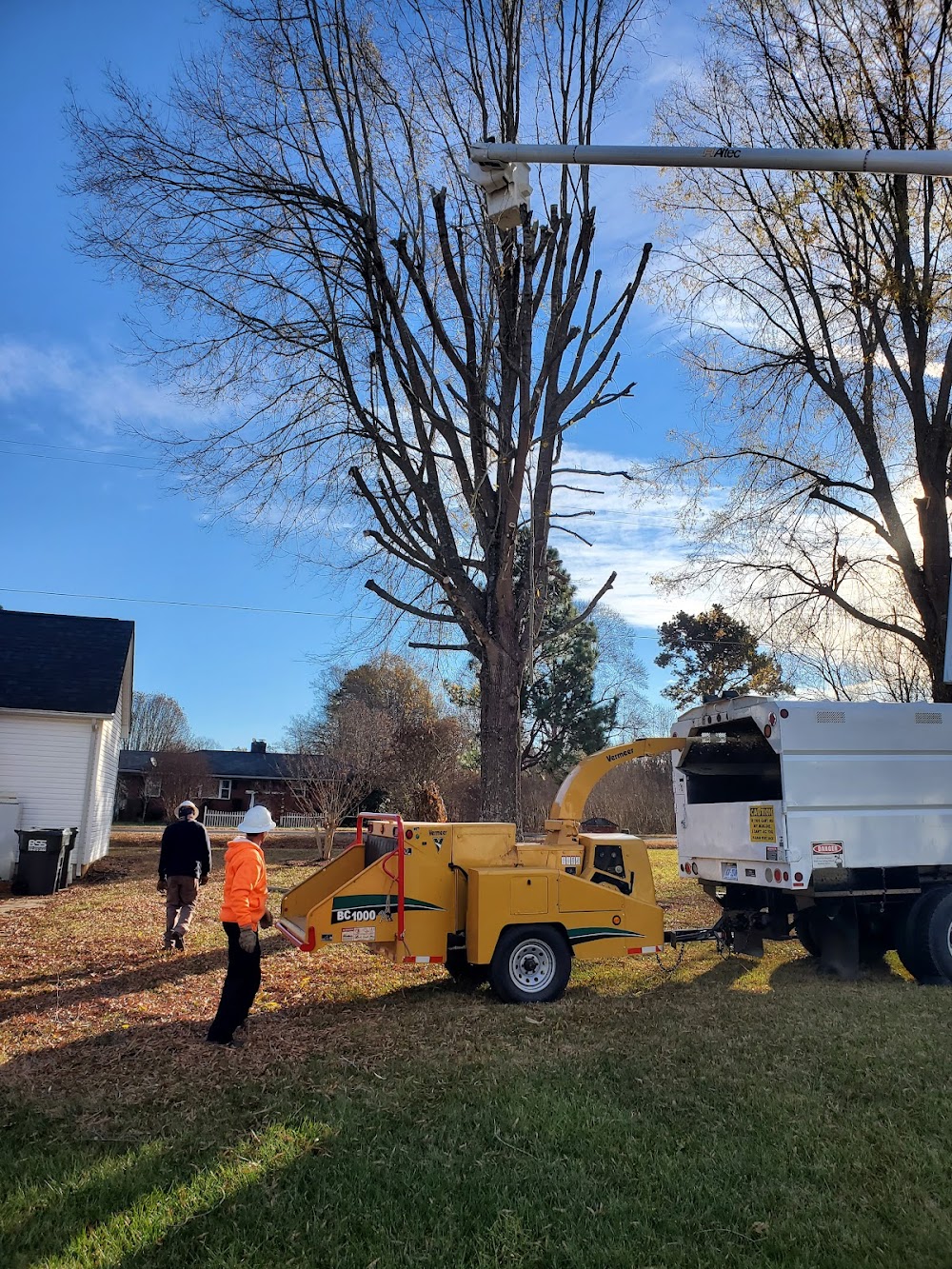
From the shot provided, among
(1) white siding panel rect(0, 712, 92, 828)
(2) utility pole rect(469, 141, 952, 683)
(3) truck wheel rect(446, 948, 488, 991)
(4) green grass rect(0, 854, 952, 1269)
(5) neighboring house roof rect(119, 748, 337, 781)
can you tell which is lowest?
(4) green grass rect(0, 854, 952, 1269)

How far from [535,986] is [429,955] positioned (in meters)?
0.98

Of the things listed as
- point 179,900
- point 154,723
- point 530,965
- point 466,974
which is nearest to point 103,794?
point 179,900

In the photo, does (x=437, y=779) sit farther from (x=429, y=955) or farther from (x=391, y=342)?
(x=429, y=955)

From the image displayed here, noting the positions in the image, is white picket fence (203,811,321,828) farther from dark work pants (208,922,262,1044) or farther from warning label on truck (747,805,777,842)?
dark work pants (208,922,262,1044)

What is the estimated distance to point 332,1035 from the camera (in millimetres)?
6773

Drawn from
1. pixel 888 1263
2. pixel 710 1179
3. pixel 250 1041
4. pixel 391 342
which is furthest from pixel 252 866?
pixel 391 342

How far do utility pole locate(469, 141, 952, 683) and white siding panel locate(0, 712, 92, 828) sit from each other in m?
14.9

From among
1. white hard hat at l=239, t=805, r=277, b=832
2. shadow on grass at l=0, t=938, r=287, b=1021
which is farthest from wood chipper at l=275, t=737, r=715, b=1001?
shadow on grass at l=0, t=938, r=287, b=1021

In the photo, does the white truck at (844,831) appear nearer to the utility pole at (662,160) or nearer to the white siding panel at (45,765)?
the utility pole at (662,160)

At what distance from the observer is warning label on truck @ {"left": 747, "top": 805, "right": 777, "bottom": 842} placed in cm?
864

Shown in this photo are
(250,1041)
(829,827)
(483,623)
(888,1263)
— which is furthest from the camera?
(483,623)

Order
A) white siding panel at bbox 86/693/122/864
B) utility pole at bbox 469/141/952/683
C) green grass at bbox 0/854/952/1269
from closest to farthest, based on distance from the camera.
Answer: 1. green grass at bbox 0/854/952/1269
2. utility pole at bbox 469/141/952/683
3. white siding panel at bbox 86/693/122/864

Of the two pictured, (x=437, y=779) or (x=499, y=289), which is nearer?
(x=499, y=289)

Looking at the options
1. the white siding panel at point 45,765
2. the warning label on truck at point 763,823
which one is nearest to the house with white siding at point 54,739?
the white siding panel at point 45,765
